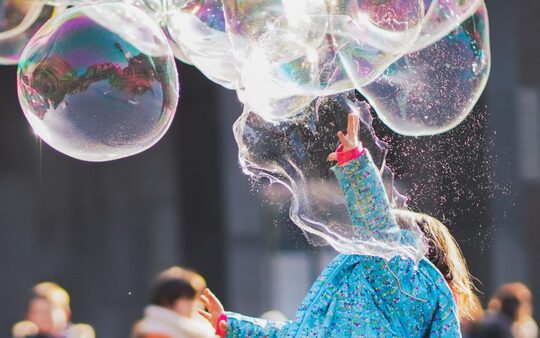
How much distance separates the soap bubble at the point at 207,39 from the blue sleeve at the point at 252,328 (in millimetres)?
891

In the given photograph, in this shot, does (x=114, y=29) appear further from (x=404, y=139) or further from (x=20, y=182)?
(x=20, y=182)

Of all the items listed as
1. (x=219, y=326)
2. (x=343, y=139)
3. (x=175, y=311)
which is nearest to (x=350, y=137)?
(x=343, y=139)

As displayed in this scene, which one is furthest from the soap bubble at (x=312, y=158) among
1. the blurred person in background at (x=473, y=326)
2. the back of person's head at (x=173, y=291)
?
the blurred person in background at (x=473, y=326)

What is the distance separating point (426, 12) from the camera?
3.78 meters

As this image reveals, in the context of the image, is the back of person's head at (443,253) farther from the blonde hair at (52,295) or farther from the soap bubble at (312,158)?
the blonde hair at (52,295)

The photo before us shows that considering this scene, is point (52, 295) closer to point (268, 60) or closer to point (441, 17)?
point (268, 60)

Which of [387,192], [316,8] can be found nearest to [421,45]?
[316,8]

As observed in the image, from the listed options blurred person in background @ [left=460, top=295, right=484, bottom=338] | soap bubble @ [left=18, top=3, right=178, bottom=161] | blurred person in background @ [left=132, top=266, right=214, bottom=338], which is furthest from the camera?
blurred person in background @ [left=460, top=295, right=484, bottom=338]

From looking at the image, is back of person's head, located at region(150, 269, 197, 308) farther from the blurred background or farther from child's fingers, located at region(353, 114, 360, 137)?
the blurred background

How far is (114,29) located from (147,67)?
0.61 feet

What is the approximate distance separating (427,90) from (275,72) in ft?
1.69

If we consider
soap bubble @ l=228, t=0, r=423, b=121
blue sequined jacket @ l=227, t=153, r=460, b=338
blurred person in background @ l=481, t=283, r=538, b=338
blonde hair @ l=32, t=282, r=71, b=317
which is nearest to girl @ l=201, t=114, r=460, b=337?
blue sequined jacket @ l=227, t=153, r=460, b=338

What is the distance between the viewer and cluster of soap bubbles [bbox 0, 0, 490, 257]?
346 cm

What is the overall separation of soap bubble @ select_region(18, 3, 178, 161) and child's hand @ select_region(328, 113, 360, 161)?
3.07ft
